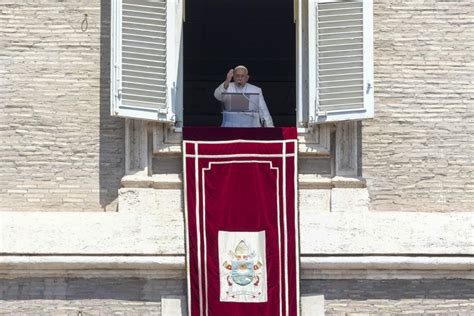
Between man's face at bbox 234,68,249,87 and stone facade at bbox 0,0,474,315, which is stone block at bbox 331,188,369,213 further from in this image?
man's face at bbox 234,68,249,87

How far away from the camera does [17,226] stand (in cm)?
1242

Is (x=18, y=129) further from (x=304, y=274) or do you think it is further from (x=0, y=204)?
(x=304, y=274)

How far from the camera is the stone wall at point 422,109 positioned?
12.8 m

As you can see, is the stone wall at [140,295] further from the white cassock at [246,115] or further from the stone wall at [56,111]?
the white cassock at [246,115]

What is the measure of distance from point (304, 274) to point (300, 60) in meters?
1.91

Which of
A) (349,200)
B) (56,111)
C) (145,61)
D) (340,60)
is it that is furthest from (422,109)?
(56,111)

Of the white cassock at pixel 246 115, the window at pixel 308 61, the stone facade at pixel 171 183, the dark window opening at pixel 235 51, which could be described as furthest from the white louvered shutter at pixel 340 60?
the dark window opening at pixel 235 51

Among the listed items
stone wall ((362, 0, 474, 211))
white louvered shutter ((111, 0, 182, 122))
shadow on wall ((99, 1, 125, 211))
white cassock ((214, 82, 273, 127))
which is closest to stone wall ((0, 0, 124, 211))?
shadow on wall ((99, 1, 125, 211))

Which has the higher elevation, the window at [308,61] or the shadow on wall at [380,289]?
the window at [308,61]

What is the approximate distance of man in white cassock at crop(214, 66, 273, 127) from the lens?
13.0m

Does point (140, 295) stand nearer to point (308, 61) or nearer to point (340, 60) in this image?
point (308, 61)

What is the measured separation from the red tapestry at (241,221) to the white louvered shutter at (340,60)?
42 cm

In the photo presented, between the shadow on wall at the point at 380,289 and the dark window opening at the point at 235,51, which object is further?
the dark window opening at the point at 235,51

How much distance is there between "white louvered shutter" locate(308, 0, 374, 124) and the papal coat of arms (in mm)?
1192
